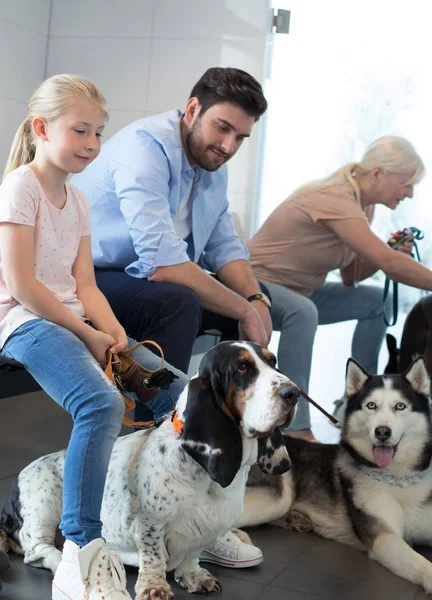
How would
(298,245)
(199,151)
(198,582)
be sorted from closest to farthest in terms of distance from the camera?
1. (198,582)
2. (199,151)
3. (298,245)

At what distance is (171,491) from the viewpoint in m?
2.05

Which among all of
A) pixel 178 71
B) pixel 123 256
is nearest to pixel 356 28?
pixel 178 71

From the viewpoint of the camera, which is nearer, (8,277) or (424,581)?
(8,277)

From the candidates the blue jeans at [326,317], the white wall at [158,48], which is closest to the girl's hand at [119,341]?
the blue jeans at [326,317]

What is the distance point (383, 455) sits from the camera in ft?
9.02

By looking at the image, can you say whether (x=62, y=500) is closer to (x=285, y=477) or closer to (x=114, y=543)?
(x=114, y=543)

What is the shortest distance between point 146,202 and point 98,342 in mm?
923

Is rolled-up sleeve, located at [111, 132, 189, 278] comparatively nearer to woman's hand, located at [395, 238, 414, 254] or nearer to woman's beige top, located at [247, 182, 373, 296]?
woman's beige top, located at [247, 182, 373, 296]

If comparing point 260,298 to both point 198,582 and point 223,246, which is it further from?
point 198,582

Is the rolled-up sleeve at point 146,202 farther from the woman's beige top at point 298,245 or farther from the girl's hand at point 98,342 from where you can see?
the woman's beige top at point 298,245

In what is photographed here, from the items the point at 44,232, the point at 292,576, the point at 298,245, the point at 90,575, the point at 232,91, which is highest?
the point at 232,91

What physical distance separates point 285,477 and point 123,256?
1.03 meters

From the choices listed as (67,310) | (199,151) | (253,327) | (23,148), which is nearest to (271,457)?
(67,310)

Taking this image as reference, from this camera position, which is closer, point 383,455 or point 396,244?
point 383,455
